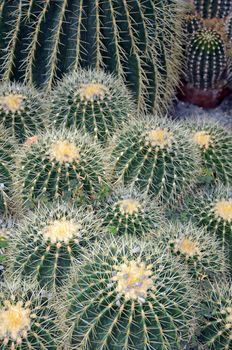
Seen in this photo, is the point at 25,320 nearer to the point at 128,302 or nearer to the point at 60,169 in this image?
the point at 128,302

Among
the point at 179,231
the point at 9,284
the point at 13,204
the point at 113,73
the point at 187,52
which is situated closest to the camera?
the point at 9,284

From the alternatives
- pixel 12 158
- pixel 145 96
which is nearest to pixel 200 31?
pixel 145 96

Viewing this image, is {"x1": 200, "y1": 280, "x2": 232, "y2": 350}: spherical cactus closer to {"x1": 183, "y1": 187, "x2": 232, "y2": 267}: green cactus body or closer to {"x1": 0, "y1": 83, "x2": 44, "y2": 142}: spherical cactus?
{"x1": 183, "y1": 187, "x2": 232, "y2": 267}: green cactus body

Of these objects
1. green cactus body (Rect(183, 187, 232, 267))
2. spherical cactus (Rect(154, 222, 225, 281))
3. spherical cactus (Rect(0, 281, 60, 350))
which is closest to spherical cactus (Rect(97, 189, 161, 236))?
spherical cactus (Rect(154, 222, 225, 281))

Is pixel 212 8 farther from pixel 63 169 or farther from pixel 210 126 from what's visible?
pixel 63 169

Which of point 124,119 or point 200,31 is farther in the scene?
point 200,31

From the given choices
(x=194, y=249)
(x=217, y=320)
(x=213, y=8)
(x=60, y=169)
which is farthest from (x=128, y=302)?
(x=213, y=8)

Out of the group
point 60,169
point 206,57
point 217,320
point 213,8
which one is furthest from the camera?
point 213,8
